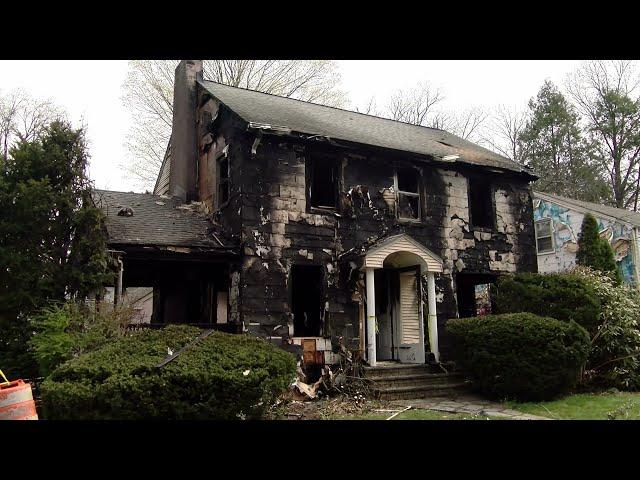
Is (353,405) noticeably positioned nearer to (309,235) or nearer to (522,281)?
(309,235)

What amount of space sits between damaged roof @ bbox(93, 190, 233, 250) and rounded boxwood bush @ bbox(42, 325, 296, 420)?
3.88 meters

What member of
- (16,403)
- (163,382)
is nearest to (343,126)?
(163,382)

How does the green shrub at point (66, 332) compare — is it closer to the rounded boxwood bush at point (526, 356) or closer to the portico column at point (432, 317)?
the rounded boxwood bush at point (526, 356)

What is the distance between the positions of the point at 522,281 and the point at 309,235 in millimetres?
4815

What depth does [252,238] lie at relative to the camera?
10930 mm

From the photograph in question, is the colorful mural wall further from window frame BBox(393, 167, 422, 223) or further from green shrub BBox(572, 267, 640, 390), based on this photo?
window frame BBox(393, 167, 422, 223)

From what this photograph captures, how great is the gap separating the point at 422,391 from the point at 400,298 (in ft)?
8.74

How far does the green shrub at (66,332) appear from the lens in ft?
26.2

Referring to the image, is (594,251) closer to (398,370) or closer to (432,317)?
(432,317)

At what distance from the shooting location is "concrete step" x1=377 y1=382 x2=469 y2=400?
32.9 feet

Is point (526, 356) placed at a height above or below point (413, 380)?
above

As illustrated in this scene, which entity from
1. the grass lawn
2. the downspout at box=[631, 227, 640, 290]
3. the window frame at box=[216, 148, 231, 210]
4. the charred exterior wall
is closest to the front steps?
the charred exterior wall

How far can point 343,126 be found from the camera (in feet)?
45.6
